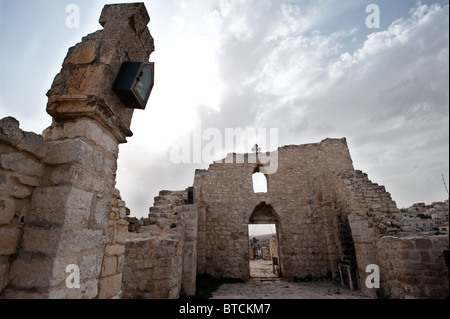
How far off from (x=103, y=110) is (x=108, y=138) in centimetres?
33

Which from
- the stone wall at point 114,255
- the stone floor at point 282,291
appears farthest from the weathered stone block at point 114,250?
the stone floor at point 282,291

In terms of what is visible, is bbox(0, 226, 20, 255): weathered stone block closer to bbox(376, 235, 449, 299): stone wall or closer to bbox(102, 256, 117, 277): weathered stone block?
bbox(102, 256, 117, 277): weathered stone block

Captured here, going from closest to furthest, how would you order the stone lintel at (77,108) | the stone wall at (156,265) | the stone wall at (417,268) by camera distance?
1. the stone lintel at (77,108)
2. the stone wall at (417,268)
3. the stone wall at (156,265)

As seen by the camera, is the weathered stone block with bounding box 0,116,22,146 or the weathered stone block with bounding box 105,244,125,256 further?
the weathered stone block with bounding box 105,244,125,256

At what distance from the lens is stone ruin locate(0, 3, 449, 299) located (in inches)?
61.9

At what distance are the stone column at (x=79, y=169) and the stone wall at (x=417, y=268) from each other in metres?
5.88

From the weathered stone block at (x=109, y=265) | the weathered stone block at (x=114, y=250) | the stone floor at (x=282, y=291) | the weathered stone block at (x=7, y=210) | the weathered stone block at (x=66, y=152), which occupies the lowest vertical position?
the stone floor at (x=282, y=291)

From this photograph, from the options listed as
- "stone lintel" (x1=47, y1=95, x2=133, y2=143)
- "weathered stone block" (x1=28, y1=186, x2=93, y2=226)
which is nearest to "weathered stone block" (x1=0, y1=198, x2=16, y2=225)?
"weathered stone block" (x1=28, y1=186, x2=93, y2=226)

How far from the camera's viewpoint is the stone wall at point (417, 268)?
4.12m

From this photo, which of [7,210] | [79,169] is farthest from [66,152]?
[7,210]

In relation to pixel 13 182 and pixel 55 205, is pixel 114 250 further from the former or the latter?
pixel 13 182

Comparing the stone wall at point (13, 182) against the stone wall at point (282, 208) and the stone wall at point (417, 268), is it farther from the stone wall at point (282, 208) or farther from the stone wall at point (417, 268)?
the stone wall at point (282, 208)

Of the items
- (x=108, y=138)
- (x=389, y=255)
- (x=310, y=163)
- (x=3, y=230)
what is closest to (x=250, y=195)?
(x=310, y=163)
